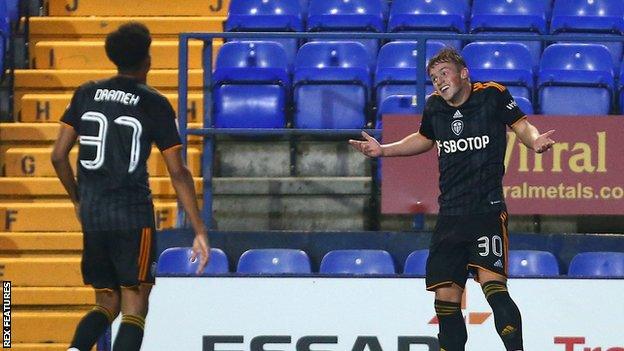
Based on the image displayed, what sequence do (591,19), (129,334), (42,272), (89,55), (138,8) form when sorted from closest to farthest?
(129,334), (42,272), (591,19), (89,55), (138,8)

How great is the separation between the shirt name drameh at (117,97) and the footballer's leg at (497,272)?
1992 millimetres

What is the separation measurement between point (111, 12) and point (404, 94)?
3.58 m

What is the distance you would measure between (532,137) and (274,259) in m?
2.79

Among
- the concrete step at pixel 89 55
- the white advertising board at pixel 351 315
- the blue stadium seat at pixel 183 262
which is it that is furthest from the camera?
the concrete step at pixel 89 55

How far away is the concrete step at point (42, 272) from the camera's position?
417 inches

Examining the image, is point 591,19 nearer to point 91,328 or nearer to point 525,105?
point 525,105

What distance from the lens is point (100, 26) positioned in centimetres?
1231

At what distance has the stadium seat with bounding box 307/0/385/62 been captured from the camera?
11.5 metres

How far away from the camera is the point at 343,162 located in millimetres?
9969

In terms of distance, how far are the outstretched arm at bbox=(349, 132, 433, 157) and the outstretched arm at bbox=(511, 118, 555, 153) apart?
1.83 ft

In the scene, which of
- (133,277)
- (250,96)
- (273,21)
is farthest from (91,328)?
(273,21)

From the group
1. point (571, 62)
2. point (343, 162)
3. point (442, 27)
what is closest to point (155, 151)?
point (343, 162)

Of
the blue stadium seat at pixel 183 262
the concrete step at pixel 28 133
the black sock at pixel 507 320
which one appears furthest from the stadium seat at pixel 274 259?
the concrete step at pixel 28 133

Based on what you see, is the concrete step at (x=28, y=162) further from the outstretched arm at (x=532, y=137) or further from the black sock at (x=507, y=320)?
the black sock at (x=507, y=320)
